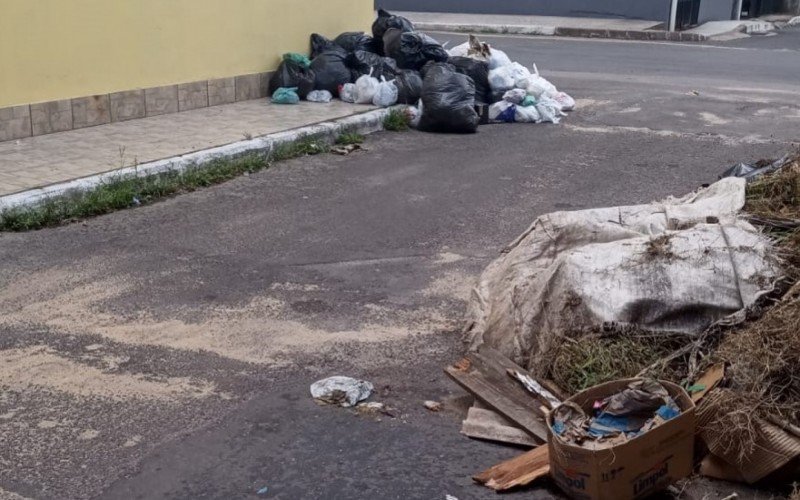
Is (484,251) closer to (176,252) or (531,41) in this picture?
(176,252)

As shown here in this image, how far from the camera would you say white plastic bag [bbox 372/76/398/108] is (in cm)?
1156

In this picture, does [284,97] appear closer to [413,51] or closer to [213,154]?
[413,51]

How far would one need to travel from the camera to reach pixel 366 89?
11617mm

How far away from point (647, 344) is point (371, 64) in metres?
8.49

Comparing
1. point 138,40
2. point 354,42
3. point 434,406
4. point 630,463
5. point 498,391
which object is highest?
point 138,40

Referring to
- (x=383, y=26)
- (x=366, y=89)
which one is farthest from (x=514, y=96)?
(x=383, y=26)

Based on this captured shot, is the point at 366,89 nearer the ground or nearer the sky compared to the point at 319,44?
nearer the ground

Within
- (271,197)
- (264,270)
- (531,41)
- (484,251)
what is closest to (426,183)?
(271,197)

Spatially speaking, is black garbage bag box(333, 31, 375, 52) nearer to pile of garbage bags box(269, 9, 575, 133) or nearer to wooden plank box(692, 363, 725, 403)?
pile of garbage bags box(269, 9, 575, 133)

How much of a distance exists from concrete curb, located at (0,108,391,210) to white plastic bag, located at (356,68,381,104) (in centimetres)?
47

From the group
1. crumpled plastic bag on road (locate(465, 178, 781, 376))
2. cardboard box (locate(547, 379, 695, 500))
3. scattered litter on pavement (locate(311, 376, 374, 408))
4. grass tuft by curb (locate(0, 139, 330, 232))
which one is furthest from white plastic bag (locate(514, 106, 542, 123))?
cardboard box (locate(547, 379, 695, 500))

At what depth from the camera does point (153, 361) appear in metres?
4.78

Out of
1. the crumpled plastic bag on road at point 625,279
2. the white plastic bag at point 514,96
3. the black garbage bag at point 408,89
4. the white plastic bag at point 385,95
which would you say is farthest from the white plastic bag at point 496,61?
the crumpled plastic bag on road at point 625,279

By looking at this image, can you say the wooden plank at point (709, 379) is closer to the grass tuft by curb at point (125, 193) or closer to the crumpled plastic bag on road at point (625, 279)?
the crumpled plastic bag on road at point (625, 279)
